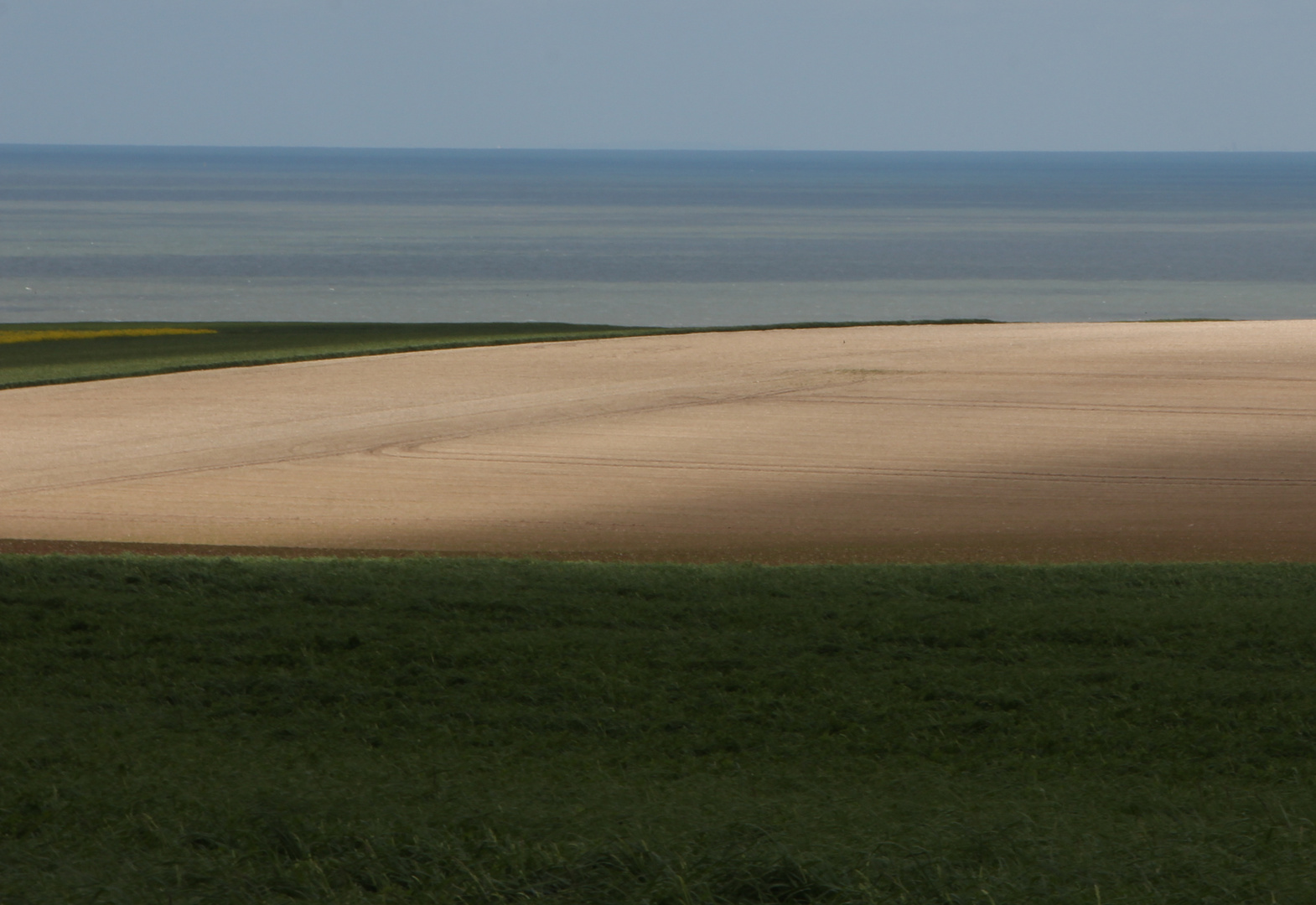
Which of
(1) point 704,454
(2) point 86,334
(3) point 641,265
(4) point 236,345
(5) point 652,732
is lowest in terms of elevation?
(5) point 652,732

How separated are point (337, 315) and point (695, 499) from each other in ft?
142

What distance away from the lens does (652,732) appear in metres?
8.33

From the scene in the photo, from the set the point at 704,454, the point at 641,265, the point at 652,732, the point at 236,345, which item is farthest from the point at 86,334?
the point at 641,265

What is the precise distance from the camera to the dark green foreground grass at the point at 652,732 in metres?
5.57

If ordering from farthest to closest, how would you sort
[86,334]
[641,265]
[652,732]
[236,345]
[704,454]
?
[641,265], [86,334], [236,345], [704,454], [652,732]

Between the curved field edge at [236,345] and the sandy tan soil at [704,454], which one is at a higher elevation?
the curved field edge at [236,345]

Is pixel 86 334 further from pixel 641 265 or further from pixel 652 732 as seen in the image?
pixel 641 265

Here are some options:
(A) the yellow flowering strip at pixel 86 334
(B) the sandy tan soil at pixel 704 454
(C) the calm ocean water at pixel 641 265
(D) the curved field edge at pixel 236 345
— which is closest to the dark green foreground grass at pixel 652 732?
(B) the sandy tan soil at pixel 704 454

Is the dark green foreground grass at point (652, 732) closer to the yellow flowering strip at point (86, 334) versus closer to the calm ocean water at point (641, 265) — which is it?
the yellow flowering strip at point (86, 334)

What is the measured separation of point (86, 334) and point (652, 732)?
32.9m

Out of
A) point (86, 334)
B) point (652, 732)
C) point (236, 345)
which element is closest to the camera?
point (652, 732)

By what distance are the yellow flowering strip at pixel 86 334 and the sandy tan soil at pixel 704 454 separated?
27.7ft

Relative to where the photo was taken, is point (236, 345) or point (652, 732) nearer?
point (652, 732)

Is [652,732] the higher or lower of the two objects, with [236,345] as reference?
lower
